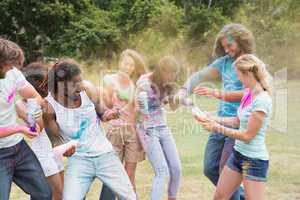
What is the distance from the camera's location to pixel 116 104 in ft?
15.3

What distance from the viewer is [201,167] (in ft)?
22.4

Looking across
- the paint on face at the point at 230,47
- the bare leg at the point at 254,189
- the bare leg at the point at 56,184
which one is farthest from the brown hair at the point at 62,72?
the bare leg at the point at 254,189

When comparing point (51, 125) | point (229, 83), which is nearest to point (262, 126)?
point (229, 83)

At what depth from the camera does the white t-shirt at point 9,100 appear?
135 inches

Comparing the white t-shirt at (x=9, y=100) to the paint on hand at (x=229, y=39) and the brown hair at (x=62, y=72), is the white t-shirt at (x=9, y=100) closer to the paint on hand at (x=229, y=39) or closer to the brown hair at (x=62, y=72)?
the brown hair at (x=62, y=72)

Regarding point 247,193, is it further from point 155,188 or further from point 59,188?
point 59,188

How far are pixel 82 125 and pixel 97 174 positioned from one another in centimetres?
37

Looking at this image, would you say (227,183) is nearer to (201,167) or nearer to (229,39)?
(229,39)

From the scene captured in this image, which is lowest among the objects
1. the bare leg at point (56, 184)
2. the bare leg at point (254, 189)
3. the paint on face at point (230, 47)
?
the bare leg at point (56, 184)

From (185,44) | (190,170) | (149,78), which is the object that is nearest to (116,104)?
(149,78)

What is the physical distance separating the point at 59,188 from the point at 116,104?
3.15ft

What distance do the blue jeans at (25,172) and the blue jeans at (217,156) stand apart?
155cm

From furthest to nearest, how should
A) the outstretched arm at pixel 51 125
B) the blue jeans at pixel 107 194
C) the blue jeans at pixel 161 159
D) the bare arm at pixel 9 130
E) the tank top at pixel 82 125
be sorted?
the blue jeans at pixel 161 159 → the blue jeans at pixel 107 194 → the outstretched arm at pixel 51 125 → the tank top at pixel 82 125 → the bare arm at pixel 9 130

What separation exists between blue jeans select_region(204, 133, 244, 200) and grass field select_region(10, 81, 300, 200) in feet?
3.18
